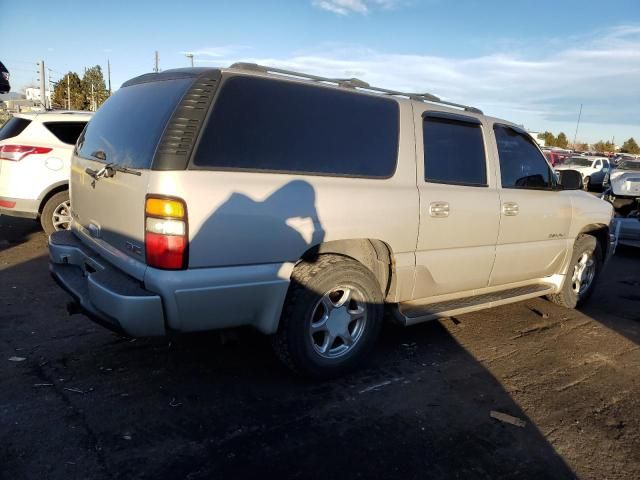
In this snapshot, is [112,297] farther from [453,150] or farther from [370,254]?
[453,150]

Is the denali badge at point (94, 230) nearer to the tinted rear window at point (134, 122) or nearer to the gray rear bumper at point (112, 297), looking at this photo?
the gray rear bumper at point (112, 297)

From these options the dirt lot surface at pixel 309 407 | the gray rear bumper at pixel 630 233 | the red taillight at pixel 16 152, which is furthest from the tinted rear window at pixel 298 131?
the gray rear bumper at pixel 630 233

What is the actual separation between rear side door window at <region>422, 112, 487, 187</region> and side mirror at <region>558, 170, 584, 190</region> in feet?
4.00

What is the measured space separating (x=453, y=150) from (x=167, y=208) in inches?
96.2

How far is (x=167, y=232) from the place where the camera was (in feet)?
9.10

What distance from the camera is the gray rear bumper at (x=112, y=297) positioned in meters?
2.78

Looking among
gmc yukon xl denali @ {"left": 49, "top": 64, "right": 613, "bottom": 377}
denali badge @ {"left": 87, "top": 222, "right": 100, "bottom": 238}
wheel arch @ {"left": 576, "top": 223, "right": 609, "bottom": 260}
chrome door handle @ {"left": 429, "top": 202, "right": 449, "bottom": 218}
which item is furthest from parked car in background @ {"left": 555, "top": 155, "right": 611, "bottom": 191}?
denali badge @ {"left": 87, "top": 222, "right": 100, "bottom": 238}

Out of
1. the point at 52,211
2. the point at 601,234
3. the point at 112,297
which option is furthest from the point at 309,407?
the point at 52,211

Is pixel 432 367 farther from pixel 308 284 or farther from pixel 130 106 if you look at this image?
pixel 130 106

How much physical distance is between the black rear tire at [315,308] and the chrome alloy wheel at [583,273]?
10.2 ft

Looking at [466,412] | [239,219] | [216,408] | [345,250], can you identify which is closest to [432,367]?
[466,412]

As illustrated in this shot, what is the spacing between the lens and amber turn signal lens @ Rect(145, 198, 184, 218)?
108 inches

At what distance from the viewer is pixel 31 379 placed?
11.1 feet

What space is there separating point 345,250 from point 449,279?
43.3 inches
